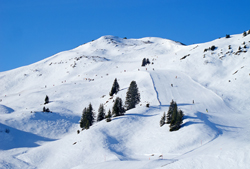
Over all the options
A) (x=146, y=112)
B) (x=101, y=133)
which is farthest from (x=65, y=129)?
(x=146, y=112)

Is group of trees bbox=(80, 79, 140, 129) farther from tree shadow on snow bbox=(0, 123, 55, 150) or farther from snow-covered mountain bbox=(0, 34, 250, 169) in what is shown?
tree shadow on snow bbox=(0, 123, 55, 150)

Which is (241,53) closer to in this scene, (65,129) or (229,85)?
(229,85)

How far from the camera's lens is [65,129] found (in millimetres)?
47781

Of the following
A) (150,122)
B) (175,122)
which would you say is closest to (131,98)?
(150,122)

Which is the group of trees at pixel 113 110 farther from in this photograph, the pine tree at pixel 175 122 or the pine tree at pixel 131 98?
the pine tree at pixel 175 122

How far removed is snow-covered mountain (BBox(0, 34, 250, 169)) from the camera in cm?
2737

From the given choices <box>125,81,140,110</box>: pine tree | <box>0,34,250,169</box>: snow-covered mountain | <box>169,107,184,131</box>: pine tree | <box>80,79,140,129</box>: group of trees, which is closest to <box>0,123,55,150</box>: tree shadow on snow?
<box>0,34,250,169</box>: snow-covered mountain

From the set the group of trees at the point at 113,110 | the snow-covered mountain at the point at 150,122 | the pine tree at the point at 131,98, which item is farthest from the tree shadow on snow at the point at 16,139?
the pine tree at the point at 131,98

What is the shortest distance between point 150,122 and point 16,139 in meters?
25.8

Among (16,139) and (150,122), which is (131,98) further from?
(16,139)

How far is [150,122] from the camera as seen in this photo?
128ft

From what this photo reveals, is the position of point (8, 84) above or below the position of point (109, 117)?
above

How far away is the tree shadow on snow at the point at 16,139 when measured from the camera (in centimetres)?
3894

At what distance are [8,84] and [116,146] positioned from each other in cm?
8676
